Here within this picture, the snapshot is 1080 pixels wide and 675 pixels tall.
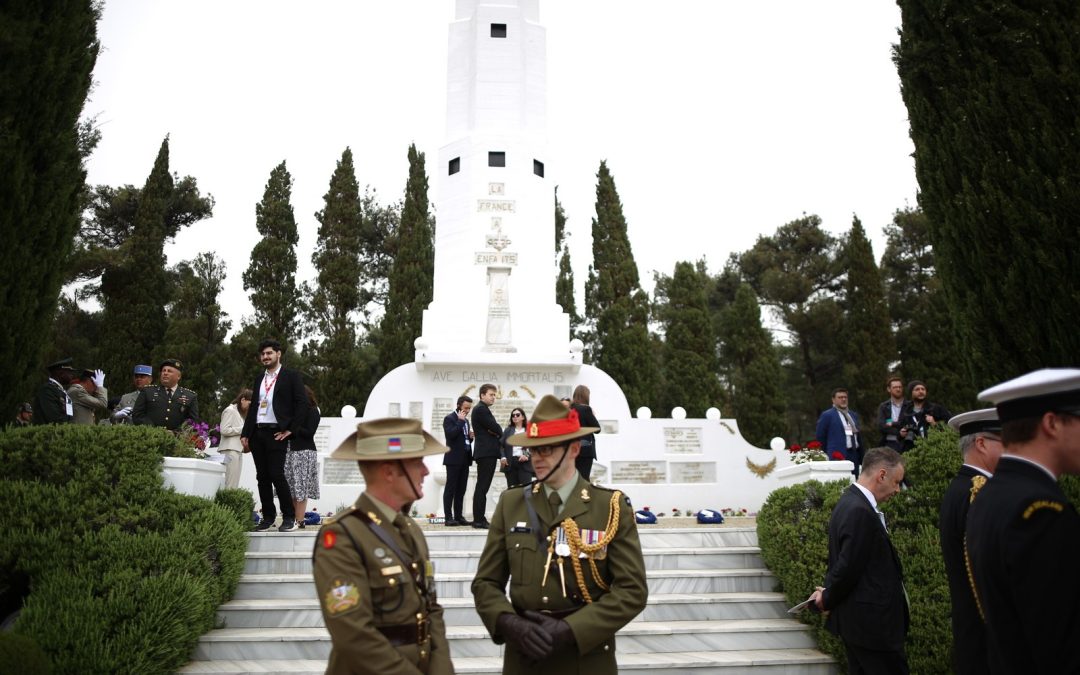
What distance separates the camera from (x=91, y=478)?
6.04 metres

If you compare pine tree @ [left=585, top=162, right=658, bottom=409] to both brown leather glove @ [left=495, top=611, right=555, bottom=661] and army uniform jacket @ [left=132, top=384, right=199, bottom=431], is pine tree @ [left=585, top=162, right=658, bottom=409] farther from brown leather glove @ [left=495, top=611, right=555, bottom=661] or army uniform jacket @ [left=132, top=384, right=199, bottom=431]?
brown leather glove @ [left=495, top=611, right=555, bottom=661]

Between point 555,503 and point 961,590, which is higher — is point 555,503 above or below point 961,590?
above

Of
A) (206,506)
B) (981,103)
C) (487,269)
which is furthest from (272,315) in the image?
(981,103)

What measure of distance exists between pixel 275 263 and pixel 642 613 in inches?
777

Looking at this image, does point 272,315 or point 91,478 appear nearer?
point 91,478

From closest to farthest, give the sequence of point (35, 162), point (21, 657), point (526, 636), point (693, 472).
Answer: point (526, 636), point (21, 657), point (35, 162), point (693, 472)

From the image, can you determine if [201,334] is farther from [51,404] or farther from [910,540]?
[910,540]

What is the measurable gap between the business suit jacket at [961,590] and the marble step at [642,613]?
11.8ft

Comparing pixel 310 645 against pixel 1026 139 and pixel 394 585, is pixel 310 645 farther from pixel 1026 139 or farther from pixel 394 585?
pixel 1026 139

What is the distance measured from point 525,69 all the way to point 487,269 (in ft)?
14.2

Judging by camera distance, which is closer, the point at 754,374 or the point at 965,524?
the point at 965,524

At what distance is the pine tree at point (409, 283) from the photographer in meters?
23.6

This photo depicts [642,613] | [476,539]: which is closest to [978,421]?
[642,613]

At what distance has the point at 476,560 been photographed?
23.7ft
